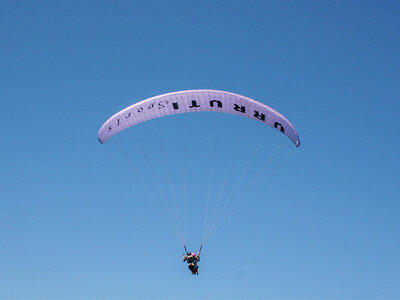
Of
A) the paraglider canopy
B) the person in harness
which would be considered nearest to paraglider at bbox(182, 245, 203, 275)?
the person in harness

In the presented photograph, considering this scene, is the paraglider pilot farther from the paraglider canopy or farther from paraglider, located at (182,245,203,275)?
the paraglider canopy

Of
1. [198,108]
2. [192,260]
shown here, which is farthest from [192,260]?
[198,108]

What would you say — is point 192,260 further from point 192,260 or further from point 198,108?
point 198,108

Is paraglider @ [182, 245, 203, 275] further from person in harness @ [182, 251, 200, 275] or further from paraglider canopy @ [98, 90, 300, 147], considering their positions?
paraglider canopy @ [98, 90, 300, 147]

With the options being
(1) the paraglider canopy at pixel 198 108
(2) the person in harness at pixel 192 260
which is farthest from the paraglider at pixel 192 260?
(1) the paraglider canopy at pixel 198 108

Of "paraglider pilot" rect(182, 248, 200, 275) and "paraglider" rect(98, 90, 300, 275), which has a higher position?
"paraglider" rect(98, 90, 300, 275)

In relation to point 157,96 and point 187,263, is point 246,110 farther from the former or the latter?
point 187,263

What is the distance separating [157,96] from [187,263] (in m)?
8.60

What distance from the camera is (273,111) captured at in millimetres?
29406

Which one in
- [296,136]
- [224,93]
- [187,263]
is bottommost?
[187,263]

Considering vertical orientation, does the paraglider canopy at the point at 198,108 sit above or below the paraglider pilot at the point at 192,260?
above

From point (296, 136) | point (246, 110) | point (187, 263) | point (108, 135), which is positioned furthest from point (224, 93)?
point (187, 263)

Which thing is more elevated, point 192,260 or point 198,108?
point 198,108

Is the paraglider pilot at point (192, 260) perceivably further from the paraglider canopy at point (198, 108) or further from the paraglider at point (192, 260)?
the paraglider canopy at point (198, 108)
